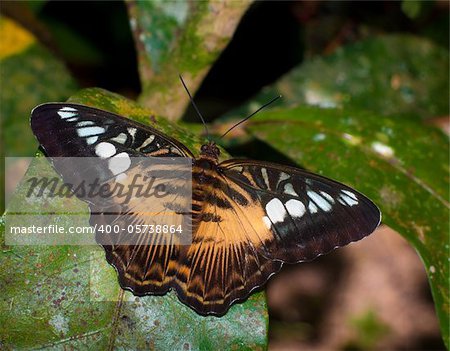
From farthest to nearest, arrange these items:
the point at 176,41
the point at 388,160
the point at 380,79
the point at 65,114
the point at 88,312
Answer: the point at 380,79, the point at 176,41, the point at 388,160, the point at 65,114, the point at 88,312

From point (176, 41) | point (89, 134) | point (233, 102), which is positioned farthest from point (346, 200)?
point (233, 102)

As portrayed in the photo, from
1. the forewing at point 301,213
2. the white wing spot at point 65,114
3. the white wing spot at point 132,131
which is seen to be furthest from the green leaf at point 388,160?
the white wing spot at point 65,114

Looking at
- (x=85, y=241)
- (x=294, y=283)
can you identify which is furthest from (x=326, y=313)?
(x=85, y=241)

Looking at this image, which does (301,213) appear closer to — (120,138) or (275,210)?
(275,210)

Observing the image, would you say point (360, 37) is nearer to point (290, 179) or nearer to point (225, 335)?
point (290, 179)

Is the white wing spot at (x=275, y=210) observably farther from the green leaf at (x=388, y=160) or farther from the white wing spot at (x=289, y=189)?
the green leaf at (x=388, y=160)

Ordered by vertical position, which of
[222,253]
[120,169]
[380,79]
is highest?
[120,169]

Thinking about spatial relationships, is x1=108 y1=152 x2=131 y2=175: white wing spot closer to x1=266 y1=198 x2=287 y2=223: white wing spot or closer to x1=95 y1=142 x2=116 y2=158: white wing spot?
x1=95 y1=142 x2=116 y2=158: white wing spot
